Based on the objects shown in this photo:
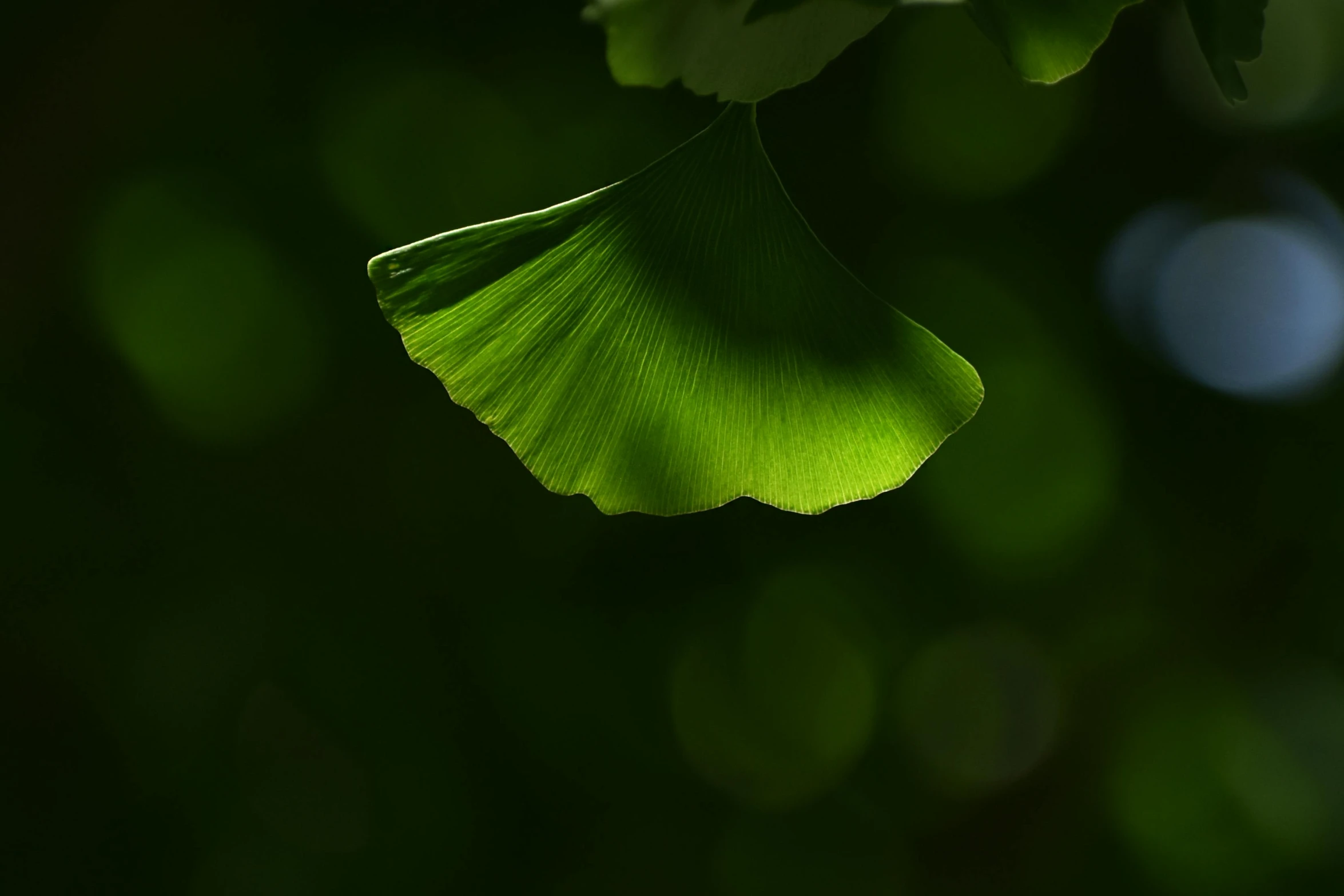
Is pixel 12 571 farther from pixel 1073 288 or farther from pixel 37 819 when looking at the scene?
pixel 1073 288

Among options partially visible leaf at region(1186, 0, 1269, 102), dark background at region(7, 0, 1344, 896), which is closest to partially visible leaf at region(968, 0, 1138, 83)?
partially visible leaf at region(1186, 0, 1269, 102)

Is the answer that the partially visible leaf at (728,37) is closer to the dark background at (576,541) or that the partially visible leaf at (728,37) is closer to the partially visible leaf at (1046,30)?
the partially visible leaf at (1046,30)

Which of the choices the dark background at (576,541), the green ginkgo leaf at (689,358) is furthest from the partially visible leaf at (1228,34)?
the dark background at (576,541)

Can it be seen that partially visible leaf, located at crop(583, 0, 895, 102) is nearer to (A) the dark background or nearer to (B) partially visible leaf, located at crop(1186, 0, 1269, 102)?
(B) partially visible leaf, located at crop(1186, 0, 1269, 102)

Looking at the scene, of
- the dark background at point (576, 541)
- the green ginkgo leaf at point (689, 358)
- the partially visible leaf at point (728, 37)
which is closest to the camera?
the partially visible leaf at point (728, 37)

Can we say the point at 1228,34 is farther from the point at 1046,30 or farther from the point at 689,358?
the point at 689,358

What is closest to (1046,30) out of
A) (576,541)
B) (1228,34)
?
(1228,34)
